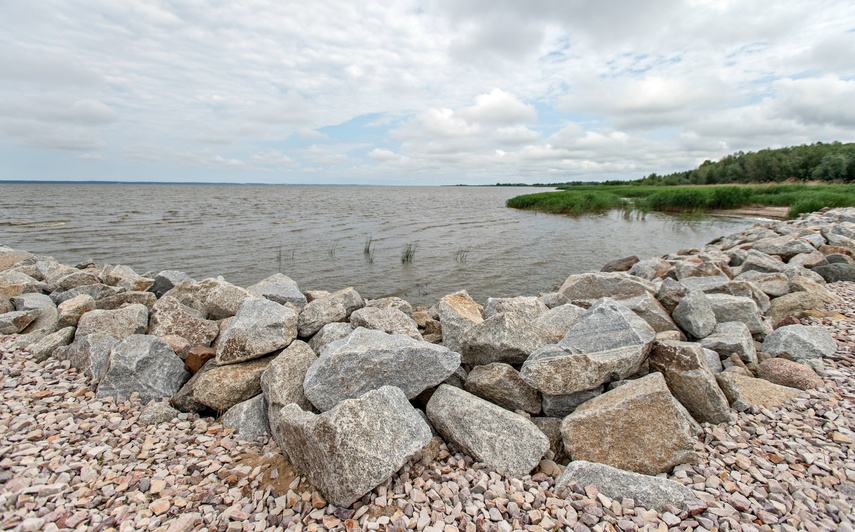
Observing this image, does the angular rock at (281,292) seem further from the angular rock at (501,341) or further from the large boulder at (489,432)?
the large boulder at (489,432)

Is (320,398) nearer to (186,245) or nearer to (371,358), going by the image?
(371,358)

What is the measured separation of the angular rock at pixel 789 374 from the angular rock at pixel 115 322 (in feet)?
28.0

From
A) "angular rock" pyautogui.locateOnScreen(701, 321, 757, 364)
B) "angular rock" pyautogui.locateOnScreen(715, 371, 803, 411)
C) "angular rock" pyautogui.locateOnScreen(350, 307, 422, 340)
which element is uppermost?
"angular rock" pyautogui.locateOnScreen(350, 307, 422, 340)

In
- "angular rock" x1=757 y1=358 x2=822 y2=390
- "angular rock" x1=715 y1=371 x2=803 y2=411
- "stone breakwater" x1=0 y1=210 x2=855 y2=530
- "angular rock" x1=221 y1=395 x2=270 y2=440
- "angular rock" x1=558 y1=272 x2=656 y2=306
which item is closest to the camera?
"stone breakwater" x1=0 y1=210 x2=855 y2=530

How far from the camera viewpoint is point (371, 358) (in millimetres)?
4207

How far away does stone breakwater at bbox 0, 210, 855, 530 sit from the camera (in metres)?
3.15

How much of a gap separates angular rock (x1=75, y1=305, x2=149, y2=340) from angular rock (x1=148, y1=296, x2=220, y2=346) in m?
0.16

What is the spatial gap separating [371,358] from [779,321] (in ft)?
24.7

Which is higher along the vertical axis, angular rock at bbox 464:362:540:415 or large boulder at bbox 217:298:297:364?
large boulder at bbox 217:298:297:364

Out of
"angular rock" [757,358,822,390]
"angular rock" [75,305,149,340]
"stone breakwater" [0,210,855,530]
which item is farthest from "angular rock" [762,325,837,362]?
"angular rock" [75,305,149,340]

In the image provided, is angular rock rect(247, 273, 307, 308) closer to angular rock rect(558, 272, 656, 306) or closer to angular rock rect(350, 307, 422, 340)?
angular rock rect(350, 307, 422, 340)

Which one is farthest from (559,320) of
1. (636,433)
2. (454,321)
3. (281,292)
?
(281,292)

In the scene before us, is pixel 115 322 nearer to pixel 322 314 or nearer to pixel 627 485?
pixel 322 314

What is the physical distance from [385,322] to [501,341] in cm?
159
